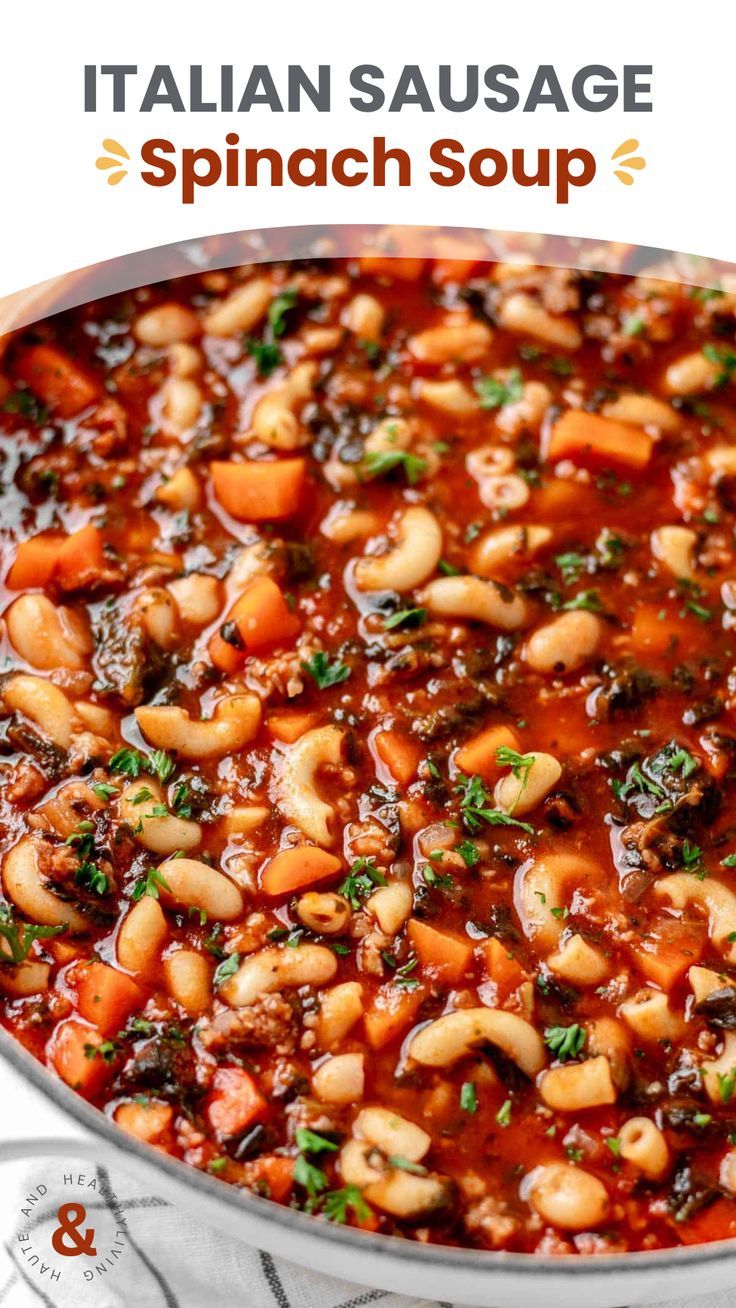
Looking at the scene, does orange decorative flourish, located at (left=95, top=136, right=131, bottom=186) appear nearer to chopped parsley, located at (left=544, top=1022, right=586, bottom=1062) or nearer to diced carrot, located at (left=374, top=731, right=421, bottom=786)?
diced carrot, located at (left=374, top=731, right=421, bottom=786)

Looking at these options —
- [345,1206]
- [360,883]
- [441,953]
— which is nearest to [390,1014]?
[441,953]

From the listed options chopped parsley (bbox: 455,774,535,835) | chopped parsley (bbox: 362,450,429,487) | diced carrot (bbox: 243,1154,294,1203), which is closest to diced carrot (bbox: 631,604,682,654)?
chopped parsley (bbox: 455,774,535,835)

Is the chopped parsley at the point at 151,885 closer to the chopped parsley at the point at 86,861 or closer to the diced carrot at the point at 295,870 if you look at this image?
the chopped parsley at the point at 86,861

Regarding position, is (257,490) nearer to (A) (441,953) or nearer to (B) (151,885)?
(B) (151,885)

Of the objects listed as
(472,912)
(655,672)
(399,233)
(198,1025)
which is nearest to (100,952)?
(198,1025)

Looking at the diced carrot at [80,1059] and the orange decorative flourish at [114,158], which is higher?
the orange decorative flourish at [114,158]

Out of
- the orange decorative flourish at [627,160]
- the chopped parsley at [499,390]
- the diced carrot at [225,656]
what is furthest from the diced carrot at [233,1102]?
the orange decorative flourish at [627,160]

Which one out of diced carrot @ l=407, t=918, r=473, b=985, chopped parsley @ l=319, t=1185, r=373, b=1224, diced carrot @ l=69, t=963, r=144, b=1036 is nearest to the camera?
chopped parsley @ l=319, t=1185, r=373, b=1224
